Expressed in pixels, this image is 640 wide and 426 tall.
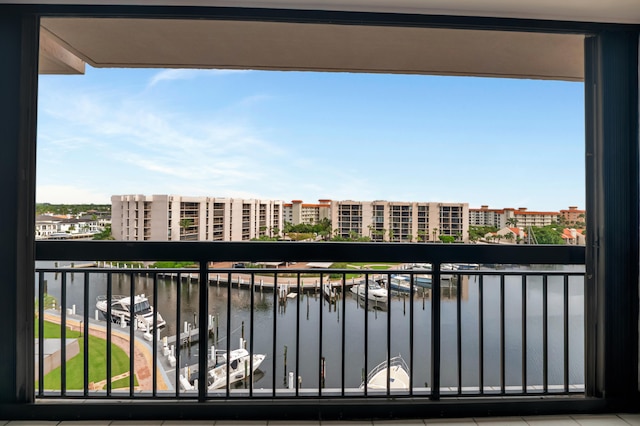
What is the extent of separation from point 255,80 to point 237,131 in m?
1.92

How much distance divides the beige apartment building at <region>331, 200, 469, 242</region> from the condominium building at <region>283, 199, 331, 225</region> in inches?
4.5

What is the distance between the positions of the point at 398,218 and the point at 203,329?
3.70 metres

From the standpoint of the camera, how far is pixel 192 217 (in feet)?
14.8

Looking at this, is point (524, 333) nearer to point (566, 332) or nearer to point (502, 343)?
point (502, 343)

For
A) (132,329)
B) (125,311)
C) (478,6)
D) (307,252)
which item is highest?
(478,6)

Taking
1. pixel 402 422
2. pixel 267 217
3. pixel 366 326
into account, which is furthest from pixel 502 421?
pixel 267 217

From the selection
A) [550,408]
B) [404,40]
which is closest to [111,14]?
[404,40]

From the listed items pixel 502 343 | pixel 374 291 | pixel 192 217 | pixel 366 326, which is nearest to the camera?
pixel 366 326

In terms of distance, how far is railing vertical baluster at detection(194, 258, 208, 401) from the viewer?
2047mm

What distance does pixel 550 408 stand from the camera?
210cm

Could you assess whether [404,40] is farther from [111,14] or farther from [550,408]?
[550,408]

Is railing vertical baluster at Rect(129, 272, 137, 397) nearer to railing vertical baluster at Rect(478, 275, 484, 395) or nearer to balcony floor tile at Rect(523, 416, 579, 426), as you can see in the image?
railing vertical baluster at Rect(478, 275, 484, 395)

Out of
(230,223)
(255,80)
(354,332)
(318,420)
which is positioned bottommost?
(354,332)

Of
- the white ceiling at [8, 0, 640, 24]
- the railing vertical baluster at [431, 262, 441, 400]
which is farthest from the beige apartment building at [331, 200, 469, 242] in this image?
the white ceiling at [8, 0, 640, 24]
